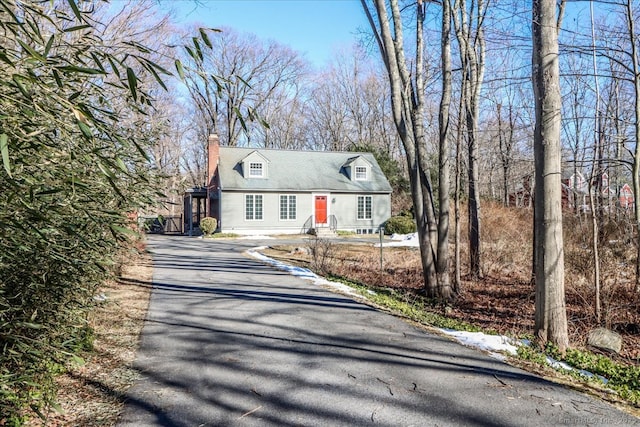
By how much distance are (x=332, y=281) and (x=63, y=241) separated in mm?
7691

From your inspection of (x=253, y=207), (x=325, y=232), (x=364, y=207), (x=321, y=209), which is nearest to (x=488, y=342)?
(x=325, y=232)

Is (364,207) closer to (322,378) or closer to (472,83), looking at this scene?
(472,83)

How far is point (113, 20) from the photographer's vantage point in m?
13.6

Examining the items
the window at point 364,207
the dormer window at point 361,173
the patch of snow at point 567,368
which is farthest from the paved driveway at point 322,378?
the dormer window at point 361,173

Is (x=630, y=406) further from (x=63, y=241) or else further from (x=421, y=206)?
(x=421, y=206)

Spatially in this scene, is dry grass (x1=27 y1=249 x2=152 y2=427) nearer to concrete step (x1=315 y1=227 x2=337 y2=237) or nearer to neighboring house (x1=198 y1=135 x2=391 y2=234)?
concrete step (x1=315 y1=227 x2=337 y2=237)

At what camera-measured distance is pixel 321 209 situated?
27547 mm

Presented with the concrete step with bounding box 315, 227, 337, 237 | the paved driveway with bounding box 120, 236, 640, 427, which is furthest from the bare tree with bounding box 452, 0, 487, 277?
the concrete step with bounding box 315, 227, 337, 237

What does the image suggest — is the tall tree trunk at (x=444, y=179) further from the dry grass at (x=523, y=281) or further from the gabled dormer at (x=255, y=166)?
the gabled dormer at (x=255, y=166)

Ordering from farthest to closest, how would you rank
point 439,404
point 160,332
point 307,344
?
1. point 160,332
2. point 307,344
3. point 439,404

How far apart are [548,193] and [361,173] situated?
945 inches

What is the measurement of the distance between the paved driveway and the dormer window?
2230cm

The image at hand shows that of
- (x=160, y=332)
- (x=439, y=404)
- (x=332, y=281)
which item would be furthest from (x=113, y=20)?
(x=439, y=404)

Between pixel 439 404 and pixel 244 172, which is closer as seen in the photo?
pixel 439 404
